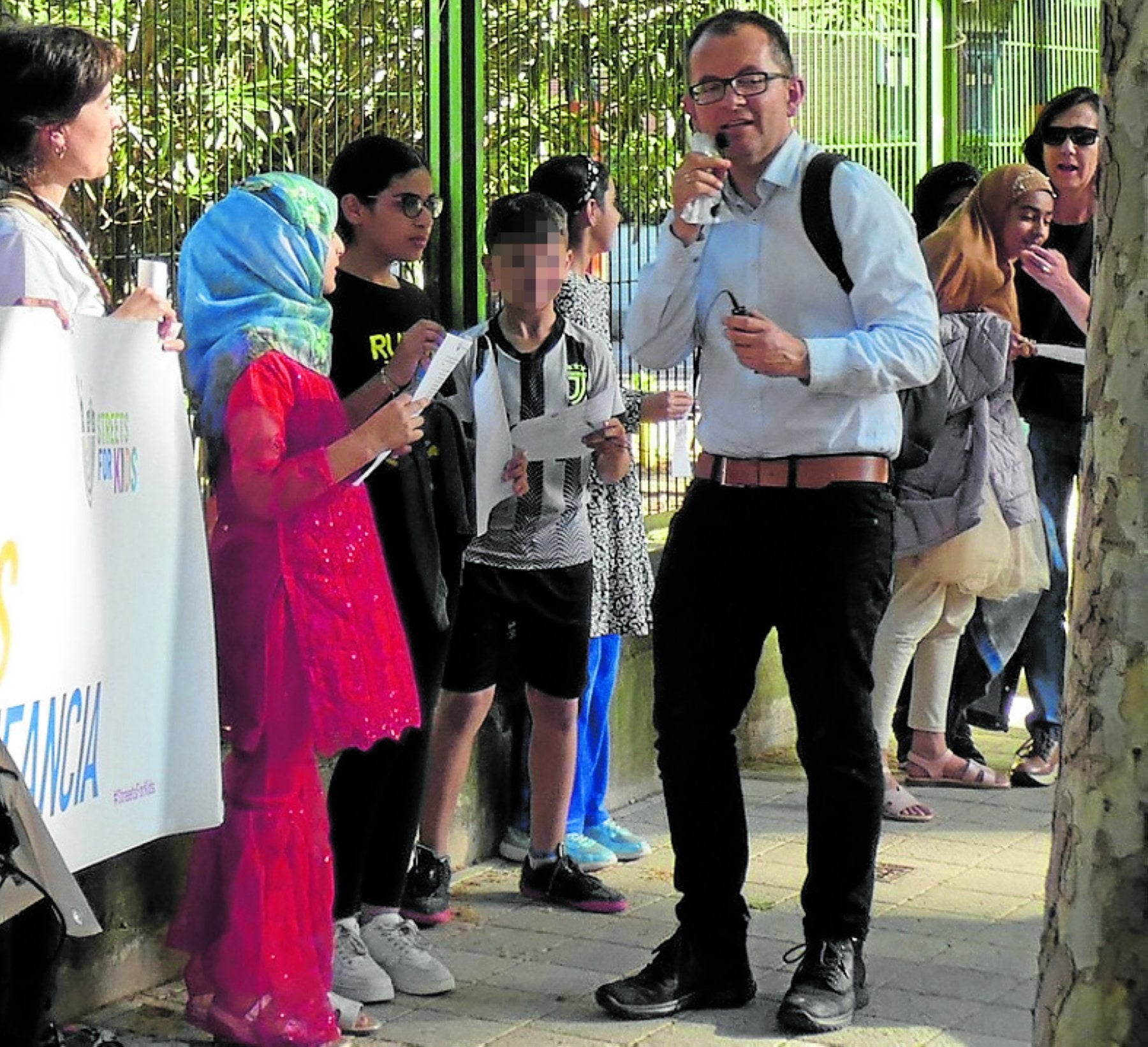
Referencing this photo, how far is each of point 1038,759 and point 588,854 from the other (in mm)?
2084

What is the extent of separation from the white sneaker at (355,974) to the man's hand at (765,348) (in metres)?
1.68

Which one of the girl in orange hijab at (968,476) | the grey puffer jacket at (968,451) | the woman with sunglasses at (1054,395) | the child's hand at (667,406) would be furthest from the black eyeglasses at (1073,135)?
the child's hand at (667,406)

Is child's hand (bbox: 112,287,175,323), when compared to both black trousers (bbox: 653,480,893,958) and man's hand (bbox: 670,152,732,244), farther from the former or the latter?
black trousers (bbox: 653,480,893,958)

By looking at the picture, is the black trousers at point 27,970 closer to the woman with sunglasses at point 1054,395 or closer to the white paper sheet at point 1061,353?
the woman with sunglasses at point 1054,395

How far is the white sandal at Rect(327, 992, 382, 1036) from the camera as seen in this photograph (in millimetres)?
4812

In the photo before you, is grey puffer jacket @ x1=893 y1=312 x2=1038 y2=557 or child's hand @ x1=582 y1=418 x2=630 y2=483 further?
grey puffer jacket @ x1=893 y1=312 x2=1038 y2=557

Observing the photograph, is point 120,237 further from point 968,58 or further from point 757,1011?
point 968,58

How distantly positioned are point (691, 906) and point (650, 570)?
168 centimetres

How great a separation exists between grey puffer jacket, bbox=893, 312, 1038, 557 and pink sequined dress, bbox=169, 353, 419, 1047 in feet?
A: 8.99

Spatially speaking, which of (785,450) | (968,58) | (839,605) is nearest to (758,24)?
(785,450)

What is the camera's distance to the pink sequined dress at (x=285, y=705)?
4574 millimetres

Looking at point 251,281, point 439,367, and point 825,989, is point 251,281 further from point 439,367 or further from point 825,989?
point 825,989

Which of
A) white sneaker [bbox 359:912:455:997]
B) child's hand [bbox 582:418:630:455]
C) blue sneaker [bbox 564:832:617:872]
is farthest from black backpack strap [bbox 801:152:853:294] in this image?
blue sneaker [bbox 564:832:617:872]

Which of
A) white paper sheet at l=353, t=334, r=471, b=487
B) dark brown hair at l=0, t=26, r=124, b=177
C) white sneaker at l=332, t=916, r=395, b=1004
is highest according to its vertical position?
dark brown hair at l=0, t=26, r=124, b=177
